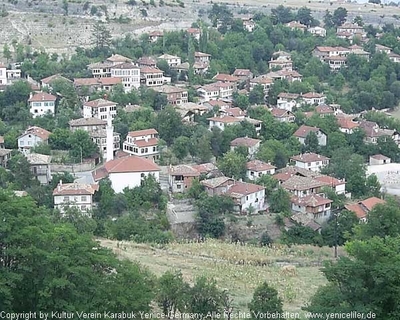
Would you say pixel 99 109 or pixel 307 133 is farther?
pixel 99 109

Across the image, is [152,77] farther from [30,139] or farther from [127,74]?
[30,139]

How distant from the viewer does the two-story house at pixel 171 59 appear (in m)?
26.1

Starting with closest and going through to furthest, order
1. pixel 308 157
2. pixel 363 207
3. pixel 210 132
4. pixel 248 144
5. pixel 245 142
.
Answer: pixel 363 207 < pixel 308 157 < pixel 248 144 < pixel 245 142 < pixel 210 132

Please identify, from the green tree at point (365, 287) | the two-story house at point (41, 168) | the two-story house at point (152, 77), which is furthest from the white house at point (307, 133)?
the green tree at point (365, 287)

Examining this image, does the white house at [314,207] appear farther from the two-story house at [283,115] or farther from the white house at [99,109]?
the white house at [99,109]

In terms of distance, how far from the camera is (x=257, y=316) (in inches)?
303

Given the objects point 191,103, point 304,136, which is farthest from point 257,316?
point 191,103

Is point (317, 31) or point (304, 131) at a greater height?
point (317, 31)

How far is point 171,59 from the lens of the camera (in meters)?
26.2

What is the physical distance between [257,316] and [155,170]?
9.38 meters

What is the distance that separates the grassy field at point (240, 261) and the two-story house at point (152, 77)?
410 inches

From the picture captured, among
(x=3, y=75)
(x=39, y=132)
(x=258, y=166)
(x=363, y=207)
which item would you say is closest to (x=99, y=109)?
(x=39, y=132)

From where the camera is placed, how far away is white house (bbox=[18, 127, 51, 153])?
1841 cm

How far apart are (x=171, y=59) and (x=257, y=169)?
948cm
